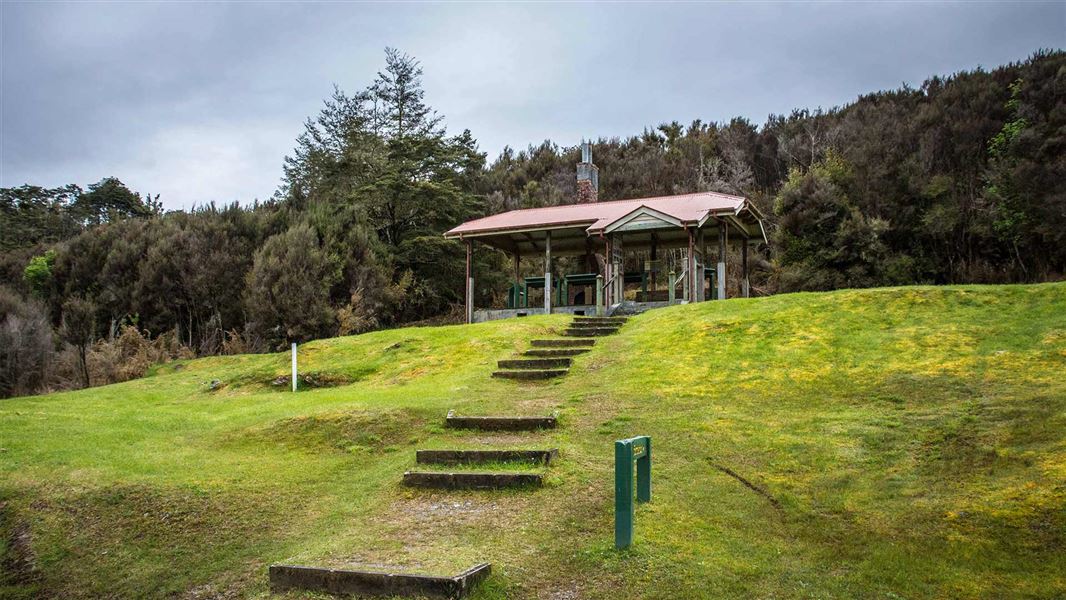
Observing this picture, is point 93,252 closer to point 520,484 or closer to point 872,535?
point 520,484

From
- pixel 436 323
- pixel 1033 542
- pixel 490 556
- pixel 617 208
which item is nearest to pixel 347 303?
pixel 436 323

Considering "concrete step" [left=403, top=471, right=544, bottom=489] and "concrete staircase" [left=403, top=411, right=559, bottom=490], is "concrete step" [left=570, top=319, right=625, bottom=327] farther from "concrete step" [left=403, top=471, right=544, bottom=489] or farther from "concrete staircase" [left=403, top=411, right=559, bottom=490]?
"concrete step" [left=403, top=471, right=544, bottom=489]

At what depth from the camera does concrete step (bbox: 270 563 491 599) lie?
15.9ft

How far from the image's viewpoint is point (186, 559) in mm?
6250

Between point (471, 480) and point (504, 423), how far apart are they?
2.15 m

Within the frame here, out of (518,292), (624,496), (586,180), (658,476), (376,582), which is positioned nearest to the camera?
(376,582)

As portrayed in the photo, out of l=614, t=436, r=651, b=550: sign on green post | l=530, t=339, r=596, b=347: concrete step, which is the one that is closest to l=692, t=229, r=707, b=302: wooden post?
l=530, t=339, r=596, b=347: concrete step

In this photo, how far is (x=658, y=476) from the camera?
286 inches

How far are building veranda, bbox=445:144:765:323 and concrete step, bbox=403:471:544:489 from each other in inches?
580

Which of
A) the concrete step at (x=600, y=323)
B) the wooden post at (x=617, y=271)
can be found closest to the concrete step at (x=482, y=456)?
the concrete step at (x=600, y=323)

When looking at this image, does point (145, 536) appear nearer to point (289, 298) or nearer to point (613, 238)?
point (613, 238)

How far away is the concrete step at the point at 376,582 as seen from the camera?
4.84 metres

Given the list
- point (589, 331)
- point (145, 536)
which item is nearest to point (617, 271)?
point (589, 331)

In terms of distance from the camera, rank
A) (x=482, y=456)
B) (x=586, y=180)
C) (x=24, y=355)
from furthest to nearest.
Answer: (x=586, y=180), (x=24, y=355), (x=482, y=456)
